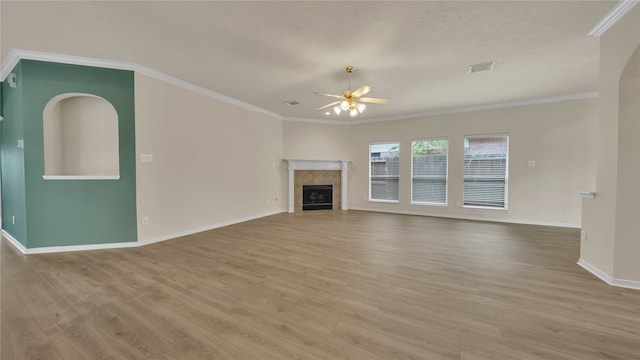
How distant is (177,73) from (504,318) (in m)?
5.20

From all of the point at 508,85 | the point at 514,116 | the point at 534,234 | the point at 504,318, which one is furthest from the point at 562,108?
the point at 504,318

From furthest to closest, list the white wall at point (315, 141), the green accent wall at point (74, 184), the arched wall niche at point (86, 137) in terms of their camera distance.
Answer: the white wall at point (315, 141) < the arched wall niche at point (86, 137) < the green accent wall at point (74, 184)

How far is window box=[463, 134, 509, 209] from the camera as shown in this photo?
5.95 metres

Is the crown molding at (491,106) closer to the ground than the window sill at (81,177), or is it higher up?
higher up

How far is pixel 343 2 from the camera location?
7.48 feet

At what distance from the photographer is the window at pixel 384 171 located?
7285 mm

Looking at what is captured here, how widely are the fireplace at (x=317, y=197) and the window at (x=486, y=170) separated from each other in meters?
3.69

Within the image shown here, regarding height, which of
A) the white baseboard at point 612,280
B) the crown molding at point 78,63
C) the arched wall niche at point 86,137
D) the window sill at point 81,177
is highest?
the crown molding at point 78,63

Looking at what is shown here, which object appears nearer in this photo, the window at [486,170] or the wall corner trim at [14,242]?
the wall corner trim at [14,242]

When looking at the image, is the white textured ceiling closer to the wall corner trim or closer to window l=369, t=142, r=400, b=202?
the wall corner trim

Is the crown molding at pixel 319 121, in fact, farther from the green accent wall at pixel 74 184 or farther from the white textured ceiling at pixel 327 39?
the green accent wall at pixel 74 184

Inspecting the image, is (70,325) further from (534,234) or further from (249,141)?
(534,234)

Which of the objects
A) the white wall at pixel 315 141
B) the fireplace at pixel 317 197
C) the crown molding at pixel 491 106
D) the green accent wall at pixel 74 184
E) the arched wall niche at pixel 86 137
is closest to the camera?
the green accent wall at pixel 74 184

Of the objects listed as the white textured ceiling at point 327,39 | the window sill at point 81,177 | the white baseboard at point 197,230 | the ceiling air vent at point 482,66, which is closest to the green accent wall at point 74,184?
the window sill at point 81,177
